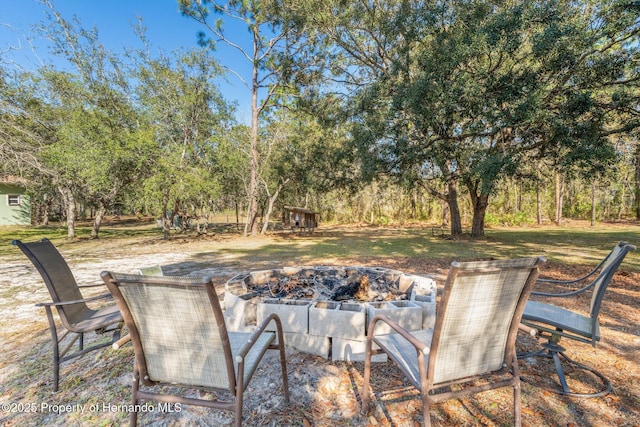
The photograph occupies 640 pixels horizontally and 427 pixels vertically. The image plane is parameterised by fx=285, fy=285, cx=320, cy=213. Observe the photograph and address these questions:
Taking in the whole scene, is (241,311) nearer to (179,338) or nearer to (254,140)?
(179,338)

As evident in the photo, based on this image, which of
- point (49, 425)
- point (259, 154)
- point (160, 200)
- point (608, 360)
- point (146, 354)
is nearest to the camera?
point (146, 354)

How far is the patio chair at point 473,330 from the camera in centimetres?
129

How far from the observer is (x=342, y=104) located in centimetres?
1158

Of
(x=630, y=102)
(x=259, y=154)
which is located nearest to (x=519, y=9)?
(x=630, y=102)

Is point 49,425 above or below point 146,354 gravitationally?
below

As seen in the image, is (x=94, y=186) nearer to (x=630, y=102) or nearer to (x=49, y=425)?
(x=49, y=425)

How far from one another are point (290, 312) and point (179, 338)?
1.26 m

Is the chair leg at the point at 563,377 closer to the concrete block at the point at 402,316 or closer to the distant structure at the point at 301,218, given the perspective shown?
the concrete block at the point at 402,316

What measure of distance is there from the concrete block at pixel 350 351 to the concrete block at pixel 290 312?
0.29 m

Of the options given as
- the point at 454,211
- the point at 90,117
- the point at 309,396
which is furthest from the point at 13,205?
the point at 454,211

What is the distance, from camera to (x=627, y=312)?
3.52 meters

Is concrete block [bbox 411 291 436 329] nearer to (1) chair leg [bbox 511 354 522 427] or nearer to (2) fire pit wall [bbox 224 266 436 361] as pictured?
(2) fire pit wall [bbox 224 266 436 361]

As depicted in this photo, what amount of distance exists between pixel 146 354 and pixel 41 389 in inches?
57.9

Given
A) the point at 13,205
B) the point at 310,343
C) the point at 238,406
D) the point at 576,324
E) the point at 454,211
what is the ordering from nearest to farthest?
the point at 238,406
the point at 576,324
the point at 310,343
the point at 454,211
the point at 13,205
